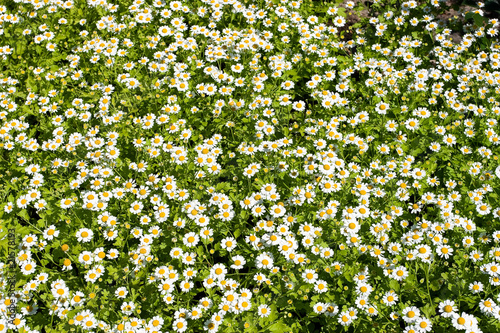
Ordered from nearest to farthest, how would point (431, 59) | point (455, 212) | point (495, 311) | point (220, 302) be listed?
1. point (495, 311)
2. point (220, 302)
3. point (455, 212)
4. point (431, 59)

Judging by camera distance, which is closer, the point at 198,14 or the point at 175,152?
the point at 175,152

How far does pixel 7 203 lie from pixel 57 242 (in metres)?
0.90

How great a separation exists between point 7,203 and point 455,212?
4.97m

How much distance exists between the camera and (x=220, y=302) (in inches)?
161

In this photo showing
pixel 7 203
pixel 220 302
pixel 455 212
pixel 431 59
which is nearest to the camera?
pixel 220 302

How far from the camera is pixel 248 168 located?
4910 millimetres

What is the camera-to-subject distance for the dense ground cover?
13.6 ft

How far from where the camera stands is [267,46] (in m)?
6.21

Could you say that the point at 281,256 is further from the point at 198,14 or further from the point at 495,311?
the point at 198,14

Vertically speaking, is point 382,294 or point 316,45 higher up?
point 316,45

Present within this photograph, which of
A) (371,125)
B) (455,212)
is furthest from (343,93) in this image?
(455,212)

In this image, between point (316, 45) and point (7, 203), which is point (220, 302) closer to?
point (7, 203)

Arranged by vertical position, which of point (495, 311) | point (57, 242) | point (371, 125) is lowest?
point (57, 242)

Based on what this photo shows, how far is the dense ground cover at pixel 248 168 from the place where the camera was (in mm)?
4145
